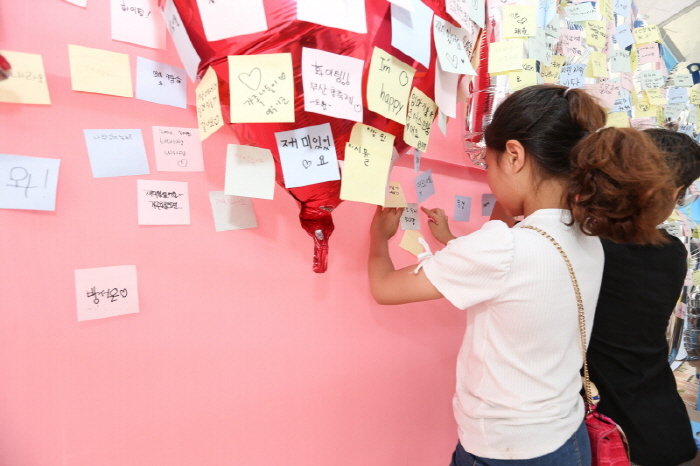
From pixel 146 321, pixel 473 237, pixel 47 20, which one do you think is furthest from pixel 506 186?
pixel 47 20

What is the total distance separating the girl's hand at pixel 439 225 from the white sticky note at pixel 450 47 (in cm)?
45

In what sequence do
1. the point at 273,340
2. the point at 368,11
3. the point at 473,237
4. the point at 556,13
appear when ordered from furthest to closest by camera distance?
1. the point at 556,13
2. the point at 273,340
3. the point at 473,237
4. the point at 368,11

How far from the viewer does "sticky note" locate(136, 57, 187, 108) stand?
2.25 feet

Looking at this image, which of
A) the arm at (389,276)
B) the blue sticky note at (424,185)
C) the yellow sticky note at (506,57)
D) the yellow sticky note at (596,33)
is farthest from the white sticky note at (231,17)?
the yellow sticky note at (596,33)

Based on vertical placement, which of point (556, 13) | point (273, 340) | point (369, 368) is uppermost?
point (556, 13)

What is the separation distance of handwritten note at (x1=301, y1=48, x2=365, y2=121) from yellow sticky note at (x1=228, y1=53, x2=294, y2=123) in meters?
0.02

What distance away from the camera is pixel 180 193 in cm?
75

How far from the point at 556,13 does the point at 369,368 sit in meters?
1.23

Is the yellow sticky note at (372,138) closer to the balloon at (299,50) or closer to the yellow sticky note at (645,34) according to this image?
the balloon at (299,50)

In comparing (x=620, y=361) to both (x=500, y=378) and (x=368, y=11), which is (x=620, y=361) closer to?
(x=500, y=378)

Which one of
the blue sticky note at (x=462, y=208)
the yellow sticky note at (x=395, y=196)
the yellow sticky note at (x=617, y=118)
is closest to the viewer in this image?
the yellow sticky note at (x=395, y=196)

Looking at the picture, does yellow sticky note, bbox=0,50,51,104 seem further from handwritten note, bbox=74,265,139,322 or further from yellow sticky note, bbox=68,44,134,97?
handwritten note, bbox=74,265,139,322

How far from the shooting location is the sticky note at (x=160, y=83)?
2.25ft

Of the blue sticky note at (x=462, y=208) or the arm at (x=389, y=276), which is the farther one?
the blue sticky note at (x=462, y=208)
